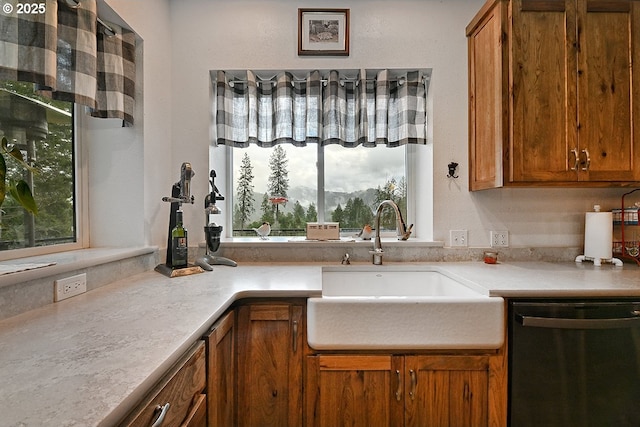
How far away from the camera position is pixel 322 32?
195 centimetres

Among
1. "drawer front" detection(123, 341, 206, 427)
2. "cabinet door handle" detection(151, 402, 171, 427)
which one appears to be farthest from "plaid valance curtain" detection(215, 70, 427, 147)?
"cabinet door handle" detection(151, 402, 171, 427)

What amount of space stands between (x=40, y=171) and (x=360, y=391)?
1606 mm

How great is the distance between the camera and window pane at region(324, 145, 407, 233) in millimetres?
2180

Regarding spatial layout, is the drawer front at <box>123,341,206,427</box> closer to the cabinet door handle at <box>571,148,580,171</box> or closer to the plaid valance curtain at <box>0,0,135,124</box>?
the plaid valance curtain at <box>0,0,135,124</box>

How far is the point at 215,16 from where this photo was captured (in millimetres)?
1945

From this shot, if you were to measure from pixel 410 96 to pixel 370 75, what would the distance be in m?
0.31

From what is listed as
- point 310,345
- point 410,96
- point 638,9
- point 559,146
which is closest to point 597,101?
point 559,146

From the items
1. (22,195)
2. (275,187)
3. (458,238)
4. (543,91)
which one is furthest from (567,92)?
(22,195)

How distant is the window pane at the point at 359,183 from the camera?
2.18 meters

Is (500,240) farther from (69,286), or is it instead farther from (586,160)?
(69,286)

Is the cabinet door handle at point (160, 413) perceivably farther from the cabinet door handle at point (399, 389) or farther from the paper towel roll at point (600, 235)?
the paper towel roll at point (600, 235)

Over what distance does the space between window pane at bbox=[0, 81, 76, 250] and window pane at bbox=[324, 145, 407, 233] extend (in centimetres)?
146

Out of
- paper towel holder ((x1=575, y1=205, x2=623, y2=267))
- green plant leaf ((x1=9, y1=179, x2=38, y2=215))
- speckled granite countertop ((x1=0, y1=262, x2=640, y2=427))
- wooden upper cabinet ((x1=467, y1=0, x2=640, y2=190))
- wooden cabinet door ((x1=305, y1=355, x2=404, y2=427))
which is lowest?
wooden cabinet door ((x1=305, y1=355, x2=404, y2=427))

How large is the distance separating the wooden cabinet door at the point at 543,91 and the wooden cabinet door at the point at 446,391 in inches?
38.3
